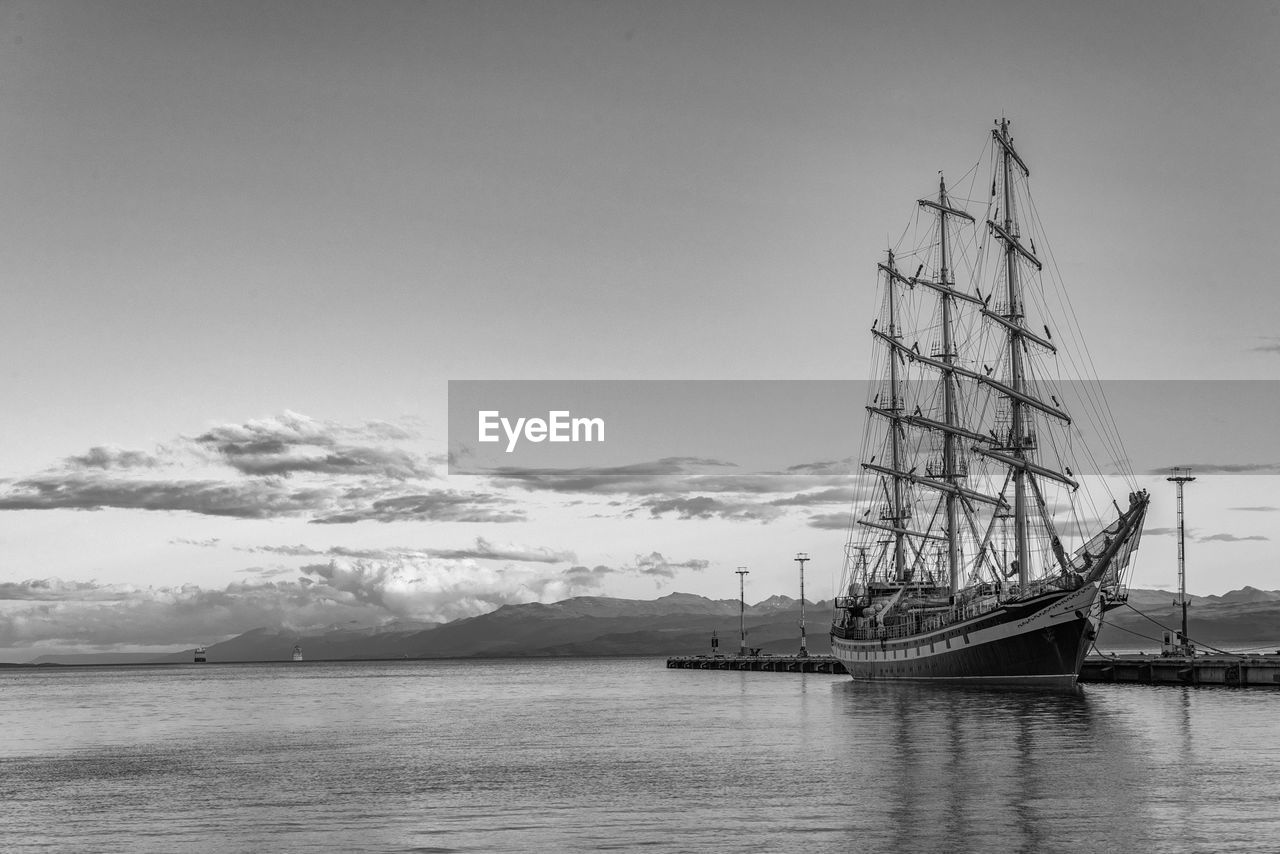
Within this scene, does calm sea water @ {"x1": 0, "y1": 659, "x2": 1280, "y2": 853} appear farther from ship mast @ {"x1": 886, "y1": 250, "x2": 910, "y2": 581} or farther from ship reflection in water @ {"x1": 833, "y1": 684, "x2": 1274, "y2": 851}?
ship mast @ {"x1": 886, "y1": 250, "x2": 910, "y2": 581}

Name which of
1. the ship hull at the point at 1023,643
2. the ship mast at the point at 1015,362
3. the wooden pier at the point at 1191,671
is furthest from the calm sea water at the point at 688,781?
the ship mast at the point at 1015,362

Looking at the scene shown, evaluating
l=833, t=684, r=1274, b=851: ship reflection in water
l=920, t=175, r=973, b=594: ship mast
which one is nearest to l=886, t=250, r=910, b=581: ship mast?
l=920, t=175, r=973, b=594: ship mast

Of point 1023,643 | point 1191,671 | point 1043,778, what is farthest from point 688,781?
point 1191,671

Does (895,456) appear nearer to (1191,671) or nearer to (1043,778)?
(1191,671)

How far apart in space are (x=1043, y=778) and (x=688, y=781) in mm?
11371

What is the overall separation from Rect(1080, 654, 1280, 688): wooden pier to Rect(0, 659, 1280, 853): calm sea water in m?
10.3

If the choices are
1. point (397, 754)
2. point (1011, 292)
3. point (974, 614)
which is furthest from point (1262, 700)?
point (397, 754)

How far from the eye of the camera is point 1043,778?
40.4 metres

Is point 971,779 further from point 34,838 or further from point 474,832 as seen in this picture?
point 34,838

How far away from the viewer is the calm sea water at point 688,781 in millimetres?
31359

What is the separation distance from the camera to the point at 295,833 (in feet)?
109

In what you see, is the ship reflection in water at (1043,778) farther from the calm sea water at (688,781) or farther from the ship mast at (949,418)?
the ship mast at (949,418)

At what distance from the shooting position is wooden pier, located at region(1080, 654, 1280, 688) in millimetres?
93812

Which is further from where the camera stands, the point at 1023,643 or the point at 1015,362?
the point at 1015,362
